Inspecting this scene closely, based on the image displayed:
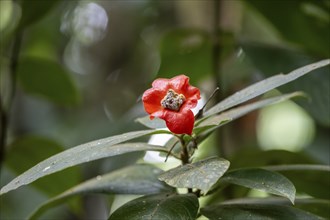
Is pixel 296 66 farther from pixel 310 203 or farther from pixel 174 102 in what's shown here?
pixel 174 102

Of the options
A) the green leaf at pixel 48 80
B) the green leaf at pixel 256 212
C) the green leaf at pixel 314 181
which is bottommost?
the green leaf at pixel 48 80

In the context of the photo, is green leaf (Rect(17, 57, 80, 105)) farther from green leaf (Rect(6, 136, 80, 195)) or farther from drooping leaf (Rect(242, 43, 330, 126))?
drooping leaf (Rect(242, 43, 330, 126))

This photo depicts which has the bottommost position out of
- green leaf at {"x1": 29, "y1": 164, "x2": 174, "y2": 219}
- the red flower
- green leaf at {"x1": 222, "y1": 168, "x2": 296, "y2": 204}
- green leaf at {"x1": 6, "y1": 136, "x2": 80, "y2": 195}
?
green leaf at {"x1": 6, "y1": 136, "x2": 80, "y2": 195}

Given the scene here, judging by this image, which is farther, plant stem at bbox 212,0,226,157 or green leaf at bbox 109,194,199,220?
plant stem at bbox 212,0,226,157

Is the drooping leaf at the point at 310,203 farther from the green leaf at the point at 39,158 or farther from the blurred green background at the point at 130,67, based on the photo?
the green leaf at the point at 39,158

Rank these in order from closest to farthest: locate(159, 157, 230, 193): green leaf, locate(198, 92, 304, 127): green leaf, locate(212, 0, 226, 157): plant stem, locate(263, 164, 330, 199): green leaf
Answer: locate(159, 157, 230, 193): green leaf
locate(198, 92, 304, 127): green leaf
locate(263, 164, 330, 199): green leaf
locate(212, 0, 226, 157): plant stem

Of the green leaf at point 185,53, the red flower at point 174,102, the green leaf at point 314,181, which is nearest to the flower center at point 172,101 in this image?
the red flower at point 174,102

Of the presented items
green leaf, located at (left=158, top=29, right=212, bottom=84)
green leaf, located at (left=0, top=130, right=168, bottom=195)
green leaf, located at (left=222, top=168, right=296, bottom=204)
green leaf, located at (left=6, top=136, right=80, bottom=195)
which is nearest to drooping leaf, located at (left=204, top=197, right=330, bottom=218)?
green leaf, located at (left=222, top=168, right=296, bottom=204)

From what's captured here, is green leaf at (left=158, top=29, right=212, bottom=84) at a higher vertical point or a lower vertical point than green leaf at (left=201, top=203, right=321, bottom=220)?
lower
